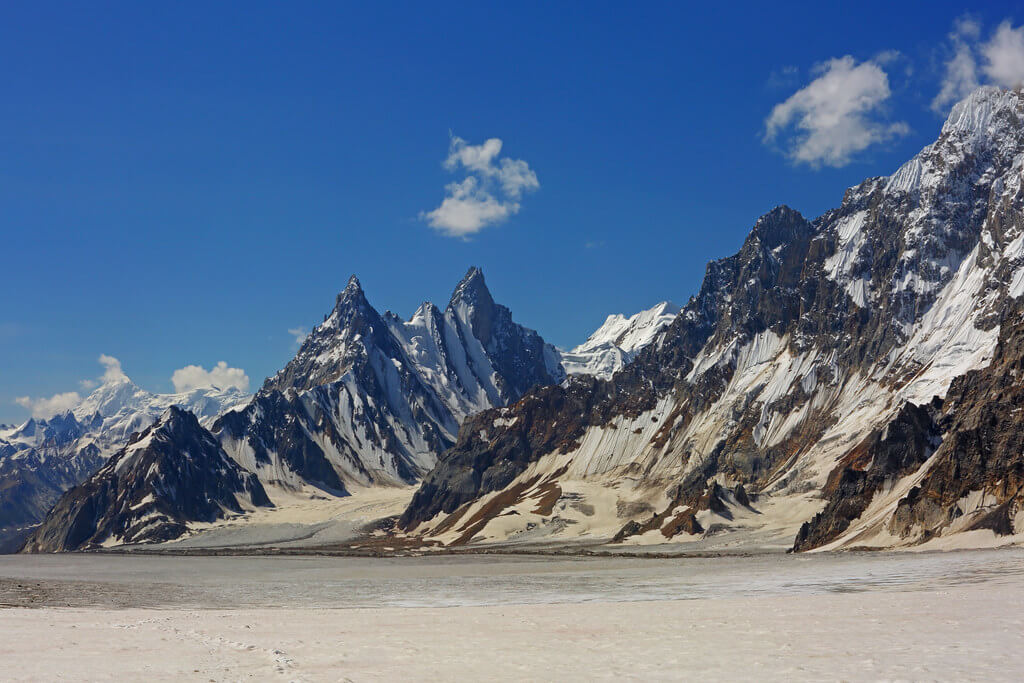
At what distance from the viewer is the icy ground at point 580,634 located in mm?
33125

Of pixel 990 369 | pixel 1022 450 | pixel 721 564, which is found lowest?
pixel 721 564

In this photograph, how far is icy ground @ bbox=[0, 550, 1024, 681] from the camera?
33.1 meters

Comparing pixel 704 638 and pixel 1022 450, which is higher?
pixel 1022 450

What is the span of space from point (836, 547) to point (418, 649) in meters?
114

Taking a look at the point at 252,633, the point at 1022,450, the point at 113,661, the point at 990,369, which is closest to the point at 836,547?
the point at 1022,450

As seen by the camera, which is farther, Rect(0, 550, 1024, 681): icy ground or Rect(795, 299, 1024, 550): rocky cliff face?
Rect(795, 299, 1024, 550): rocky cliff face

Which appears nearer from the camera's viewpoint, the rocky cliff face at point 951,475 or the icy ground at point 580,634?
the icy ground at point 580,634

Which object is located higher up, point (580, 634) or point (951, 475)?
point (951, 475)

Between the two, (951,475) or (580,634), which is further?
(951,475)

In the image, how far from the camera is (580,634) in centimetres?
4497

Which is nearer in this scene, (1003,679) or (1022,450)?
(1003,679)

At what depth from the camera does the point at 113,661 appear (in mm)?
36219

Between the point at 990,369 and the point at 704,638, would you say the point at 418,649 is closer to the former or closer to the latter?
the point at 704,638

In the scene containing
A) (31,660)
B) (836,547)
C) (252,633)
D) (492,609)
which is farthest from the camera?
(836,547)
